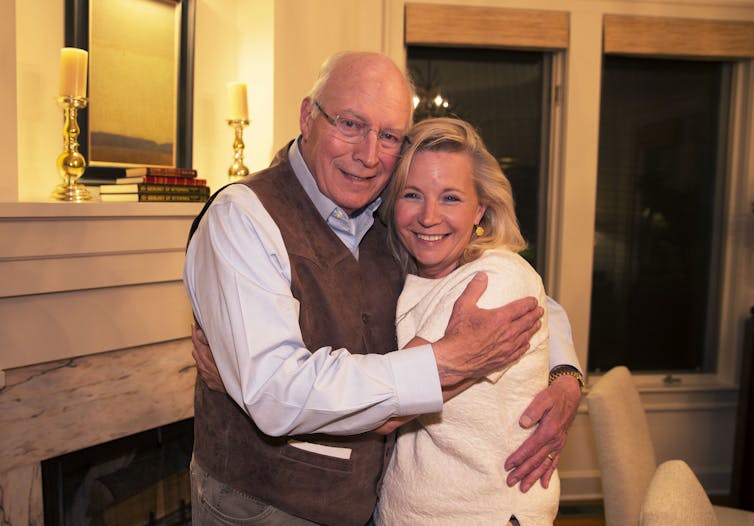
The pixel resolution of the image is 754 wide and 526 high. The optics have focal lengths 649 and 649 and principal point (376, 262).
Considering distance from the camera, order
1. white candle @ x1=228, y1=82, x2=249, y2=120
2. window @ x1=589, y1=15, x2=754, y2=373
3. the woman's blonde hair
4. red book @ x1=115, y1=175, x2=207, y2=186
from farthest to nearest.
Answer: window @ x1=589, y1=15, x2=754, y2=373 → white candle @ x1=228, y1=82, x2=249, y2=120 → red book @ x1=115, y1=175, x2=207, y2=186 → the woman's blonde hair

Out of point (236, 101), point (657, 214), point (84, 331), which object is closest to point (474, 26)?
point (236, 101)

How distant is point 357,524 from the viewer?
54.6 inches

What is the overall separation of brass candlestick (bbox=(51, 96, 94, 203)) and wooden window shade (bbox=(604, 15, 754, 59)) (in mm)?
2546

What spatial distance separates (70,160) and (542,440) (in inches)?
67.6

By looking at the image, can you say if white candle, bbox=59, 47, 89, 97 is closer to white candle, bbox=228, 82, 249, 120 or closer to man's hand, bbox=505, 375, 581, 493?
white candle, bbox=228, 82, 249, 120

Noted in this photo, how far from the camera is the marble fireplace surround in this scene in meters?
1.96

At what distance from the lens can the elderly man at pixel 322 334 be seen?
113 cm

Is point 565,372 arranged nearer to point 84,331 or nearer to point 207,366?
point 207,366

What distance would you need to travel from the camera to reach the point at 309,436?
1.32 m

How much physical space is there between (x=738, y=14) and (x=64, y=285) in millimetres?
3472

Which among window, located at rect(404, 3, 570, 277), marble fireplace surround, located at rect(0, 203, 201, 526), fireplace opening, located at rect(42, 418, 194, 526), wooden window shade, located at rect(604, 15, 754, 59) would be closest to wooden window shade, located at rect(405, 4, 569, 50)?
window, located at rect(404, 3, 570, 277)

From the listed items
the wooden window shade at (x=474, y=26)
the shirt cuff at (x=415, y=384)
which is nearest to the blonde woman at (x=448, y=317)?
the shirt cuff at (x=415, y=384)

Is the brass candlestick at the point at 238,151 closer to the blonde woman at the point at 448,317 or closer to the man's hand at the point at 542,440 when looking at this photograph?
the blonde woman at the point at 448,317

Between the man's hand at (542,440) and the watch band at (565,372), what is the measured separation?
12 centimetres
